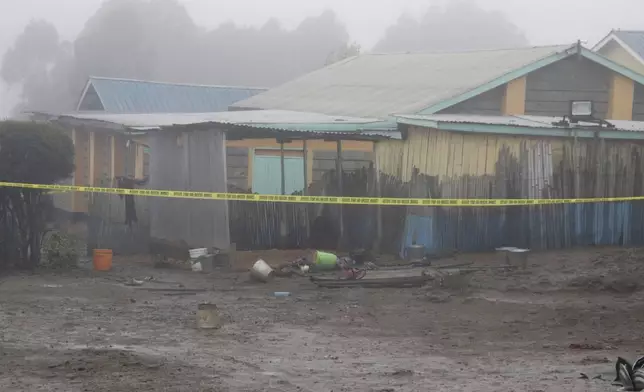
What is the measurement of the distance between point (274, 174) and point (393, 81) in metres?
3.63

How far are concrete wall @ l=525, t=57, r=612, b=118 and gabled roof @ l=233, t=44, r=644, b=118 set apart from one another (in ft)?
0.90

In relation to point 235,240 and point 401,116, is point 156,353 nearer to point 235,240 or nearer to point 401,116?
point 235,240

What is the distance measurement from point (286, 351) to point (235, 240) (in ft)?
25.4

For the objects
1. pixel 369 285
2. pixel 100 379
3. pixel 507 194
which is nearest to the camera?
pixel 100 379

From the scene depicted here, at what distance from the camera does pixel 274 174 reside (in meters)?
22.5

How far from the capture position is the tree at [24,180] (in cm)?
1386

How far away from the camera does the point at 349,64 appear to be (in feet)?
88.8

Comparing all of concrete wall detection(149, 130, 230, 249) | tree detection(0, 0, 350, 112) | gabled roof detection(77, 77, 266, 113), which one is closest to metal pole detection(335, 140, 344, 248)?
concrete wall detection(149, 130, 230, 249)

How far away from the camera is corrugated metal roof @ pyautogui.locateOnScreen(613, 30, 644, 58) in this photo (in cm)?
2934

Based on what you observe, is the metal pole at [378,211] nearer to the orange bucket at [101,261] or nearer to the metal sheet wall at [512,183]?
the metal sheet wall at [512,183]

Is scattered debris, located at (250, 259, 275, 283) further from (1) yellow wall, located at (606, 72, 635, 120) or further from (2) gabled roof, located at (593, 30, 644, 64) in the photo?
(2) gabled roof, located at (593, 30, 644, 64)

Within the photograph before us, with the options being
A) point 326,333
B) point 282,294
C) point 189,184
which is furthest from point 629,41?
point 326,333

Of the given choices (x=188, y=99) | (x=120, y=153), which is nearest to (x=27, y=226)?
(x=120, y=153)

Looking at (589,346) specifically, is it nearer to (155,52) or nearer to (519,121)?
(519,121)
